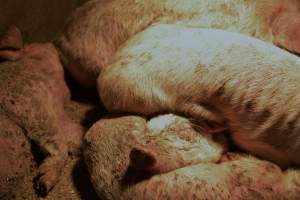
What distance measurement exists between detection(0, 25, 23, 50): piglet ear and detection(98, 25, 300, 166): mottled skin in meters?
0.65

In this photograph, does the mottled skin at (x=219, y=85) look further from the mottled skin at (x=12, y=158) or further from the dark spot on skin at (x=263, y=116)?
the mottled skin at (x=12, y=158)

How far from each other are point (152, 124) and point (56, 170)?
542mm

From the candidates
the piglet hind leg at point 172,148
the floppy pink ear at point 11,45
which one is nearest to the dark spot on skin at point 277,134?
the piglet hind leg at point 172,148

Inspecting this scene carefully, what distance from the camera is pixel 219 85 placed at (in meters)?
1.86

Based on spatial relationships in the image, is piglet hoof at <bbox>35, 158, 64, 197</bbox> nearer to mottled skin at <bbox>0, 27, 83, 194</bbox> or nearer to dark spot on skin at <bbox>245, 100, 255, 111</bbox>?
mottled skin at <bbox>0, 27, 83, 194</bbox>

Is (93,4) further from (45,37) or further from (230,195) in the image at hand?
(230,195)

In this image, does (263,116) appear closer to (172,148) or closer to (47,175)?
(172,148)

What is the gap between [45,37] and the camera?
268cm

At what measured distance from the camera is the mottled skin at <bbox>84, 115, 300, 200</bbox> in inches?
67.7

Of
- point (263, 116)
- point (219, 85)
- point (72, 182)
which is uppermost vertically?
point (219, 85)

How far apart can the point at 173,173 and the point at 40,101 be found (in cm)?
86

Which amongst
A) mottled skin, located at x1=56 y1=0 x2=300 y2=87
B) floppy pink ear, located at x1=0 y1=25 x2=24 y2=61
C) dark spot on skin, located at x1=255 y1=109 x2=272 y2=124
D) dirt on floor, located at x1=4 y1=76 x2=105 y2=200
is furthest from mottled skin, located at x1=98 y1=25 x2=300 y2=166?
floppy pink ear, located at x1=0 y1=25 x2=24 y2=61

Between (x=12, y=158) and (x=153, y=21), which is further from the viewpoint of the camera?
(x=153, y=21)

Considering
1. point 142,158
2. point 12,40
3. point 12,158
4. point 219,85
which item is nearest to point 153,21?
point 219,85
